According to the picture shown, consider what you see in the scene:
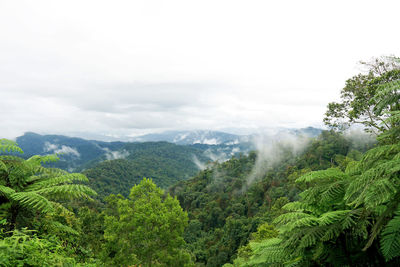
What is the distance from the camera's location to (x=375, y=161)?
307cm

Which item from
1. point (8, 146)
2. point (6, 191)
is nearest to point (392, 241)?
point (6, 191)

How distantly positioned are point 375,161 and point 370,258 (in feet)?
3.86

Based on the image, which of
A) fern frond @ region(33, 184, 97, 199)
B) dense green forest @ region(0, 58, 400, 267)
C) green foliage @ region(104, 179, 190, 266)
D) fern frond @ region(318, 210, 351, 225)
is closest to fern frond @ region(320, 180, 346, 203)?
dense green forest @ region(0, 58, 400, 267)

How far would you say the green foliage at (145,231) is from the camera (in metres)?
10.3

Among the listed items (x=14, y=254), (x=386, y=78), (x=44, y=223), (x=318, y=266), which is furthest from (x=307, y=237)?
(x=386, y=78)

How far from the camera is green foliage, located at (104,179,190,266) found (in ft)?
33.9

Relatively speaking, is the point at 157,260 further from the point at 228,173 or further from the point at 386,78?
the point at 228,173

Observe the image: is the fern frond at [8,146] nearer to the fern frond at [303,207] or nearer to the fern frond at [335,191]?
the fern frond at [303,207]

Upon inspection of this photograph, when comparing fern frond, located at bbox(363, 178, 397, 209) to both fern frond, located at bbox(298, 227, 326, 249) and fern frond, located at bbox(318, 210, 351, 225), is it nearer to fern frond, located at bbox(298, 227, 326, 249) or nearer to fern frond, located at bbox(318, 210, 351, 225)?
fern frond, located at bbox(318, 210, 351, 225)

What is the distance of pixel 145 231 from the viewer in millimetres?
10461

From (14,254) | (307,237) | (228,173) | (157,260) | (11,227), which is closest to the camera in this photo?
(14,254)

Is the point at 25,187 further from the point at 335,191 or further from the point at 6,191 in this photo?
the point at 335,191

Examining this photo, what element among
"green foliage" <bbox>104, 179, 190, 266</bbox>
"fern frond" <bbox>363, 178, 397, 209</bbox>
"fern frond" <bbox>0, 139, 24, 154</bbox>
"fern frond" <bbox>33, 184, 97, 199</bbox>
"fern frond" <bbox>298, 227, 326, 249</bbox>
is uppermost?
"fern frond" <bbox>0, 139, 24, 154</bbox>

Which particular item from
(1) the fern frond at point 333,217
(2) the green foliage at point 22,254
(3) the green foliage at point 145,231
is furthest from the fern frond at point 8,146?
(3) the green foliage at point 145,231
